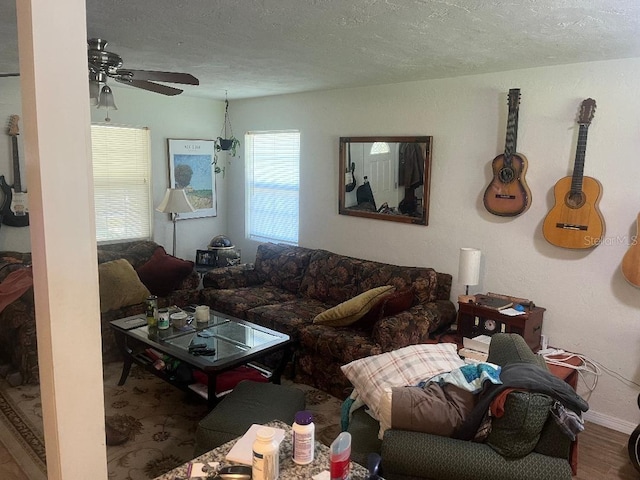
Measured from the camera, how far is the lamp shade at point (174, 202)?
481 cm

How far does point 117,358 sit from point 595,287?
3608 millimetres

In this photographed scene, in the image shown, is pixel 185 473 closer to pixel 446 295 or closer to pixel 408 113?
pixel 446 295

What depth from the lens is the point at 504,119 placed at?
3.45 m

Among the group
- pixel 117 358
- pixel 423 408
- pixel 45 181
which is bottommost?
pixel 117 358

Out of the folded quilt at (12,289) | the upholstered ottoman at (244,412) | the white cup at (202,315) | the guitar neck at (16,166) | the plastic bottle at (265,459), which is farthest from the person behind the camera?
the guitar neck at (16,166)

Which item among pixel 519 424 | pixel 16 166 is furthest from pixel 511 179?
pixel 16 166

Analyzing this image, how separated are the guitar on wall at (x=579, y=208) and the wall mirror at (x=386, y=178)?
1012mm

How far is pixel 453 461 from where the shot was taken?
70.8 inches

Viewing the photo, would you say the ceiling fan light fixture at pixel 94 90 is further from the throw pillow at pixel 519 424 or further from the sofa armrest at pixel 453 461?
the throw pillow at pixel 519 424

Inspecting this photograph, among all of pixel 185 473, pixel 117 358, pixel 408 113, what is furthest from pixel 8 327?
pixel 408 113

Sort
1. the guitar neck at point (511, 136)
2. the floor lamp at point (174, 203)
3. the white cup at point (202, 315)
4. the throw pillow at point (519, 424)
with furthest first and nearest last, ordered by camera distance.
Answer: the floor lamp at point (174, 203) < the white cup at point (202, 315) < the guitar neck at point (511, 136) < the throw pillow at point (519, 424)

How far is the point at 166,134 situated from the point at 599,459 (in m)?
4.68

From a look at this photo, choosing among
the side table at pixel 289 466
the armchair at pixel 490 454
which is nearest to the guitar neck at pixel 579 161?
the armchair at pixel 490 454

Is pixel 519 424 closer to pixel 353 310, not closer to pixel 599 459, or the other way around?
pixel 599 459
